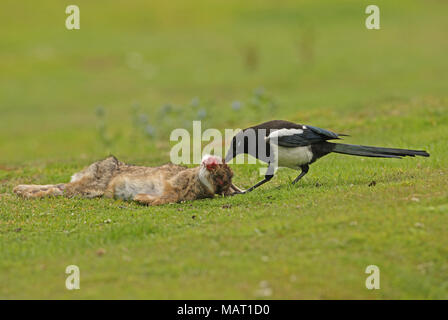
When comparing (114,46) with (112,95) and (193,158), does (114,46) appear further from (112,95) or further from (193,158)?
(193,158)

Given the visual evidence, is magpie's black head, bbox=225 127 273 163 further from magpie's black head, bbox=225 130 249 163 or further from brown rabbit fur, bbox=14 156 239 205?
brown rabbit fur, bbox=14 156 239 205

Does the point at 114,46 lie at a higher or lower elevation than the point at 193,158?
higher

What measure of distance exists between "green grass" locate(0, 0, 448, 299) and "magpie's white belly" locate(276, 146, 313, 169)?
48cm

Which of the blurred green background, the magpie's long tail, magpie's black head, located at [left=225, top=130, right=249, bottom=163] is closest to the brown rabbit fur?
magpie's black head, located at [left=225, top=130, right=249, bottom=163]

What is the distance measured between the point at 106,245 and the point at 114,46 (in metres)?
38.4

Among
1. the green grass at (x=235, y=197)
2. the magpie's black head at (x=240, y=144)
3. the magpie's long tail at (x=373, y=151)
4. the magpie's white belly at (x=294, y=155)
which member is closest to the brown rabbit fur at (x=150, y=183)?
the green grass at (x=235, y=197)

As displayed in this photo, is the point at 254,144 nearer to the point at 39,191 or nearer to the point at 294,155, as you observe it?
the point at 294,155

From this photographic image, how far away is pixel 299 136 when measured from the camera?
1031 centimetres

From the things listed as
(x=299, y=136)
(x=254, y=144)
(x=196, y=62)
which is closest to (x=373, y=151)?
(x=299, y=136)

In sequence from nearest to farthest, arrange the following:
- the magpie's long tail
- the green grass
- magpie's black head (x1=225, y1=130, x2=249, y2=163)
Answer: the green grass → the magpie's long tail → magpie's black head (x1=225, y1=130, x2=249, y2=163)

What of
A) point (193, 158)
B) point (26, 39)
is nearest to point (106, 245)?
point (193, 158)

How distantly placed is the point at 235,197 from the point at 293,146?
1235 mm

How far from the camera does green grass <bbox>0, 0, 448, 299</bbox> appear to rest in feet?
23.4

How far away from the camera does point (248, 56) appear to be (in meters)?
39.6
